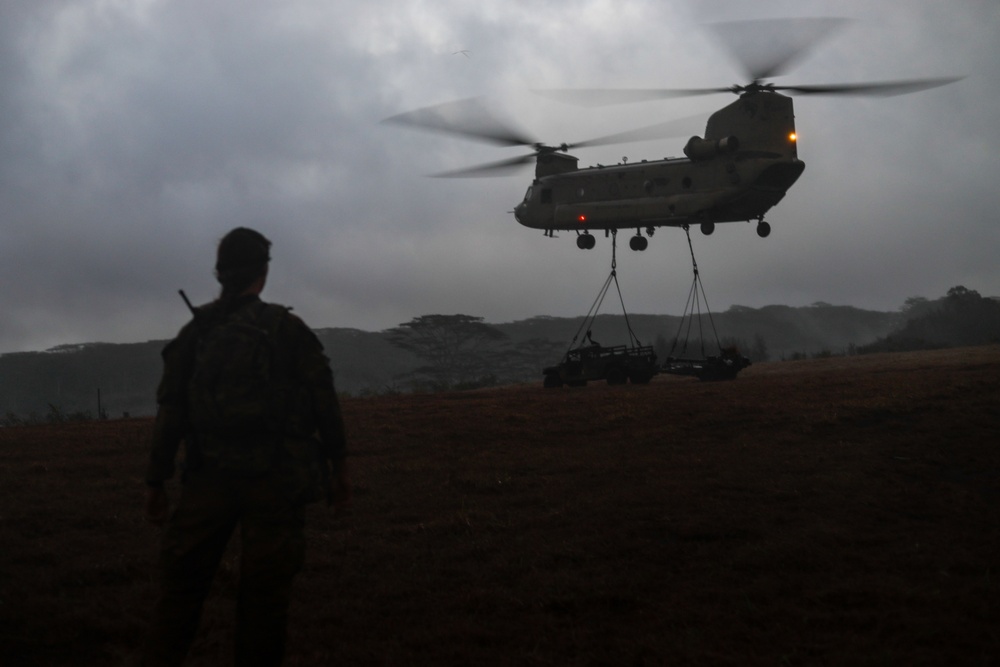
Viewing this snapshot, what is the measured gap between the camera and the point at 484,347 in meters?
59.8

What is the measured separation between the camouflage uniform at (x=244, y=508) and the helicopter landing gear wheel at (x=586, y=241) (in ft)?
66.1

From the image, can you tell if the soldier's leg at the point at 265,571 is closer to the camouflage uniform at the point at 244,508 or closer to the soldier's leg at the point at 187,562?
the camouflage uniform at the point at 244,508

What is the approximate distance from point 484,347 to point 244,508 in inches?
2222

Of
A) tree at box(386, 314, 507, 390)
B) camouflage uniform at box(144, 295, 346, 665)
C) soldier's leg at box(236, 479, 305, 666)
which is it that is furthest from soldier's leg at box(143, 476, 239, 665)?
tree at box(386, 314, 507, 390)

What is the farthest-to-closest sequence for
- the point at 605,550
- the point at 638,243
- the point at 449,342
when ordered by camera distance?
the point at 449,342
the point at 638,243
the point at 605,550

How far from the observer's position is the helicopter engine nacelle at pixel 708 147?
19359 millimetres

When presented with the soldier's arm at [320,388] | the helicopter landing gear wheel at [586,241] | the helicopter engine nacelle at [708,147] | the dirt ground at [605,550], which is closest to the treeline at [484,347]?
the helicopter landing gear wheel at [586,241]

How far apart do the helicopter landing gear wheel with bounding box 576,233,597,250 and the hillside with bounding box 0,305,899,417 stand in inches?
1444

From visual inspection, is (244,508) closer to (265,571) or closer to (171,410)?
(265,571)

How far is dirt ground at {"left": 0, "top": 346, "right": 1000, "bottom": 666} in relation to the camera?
3.99 metres

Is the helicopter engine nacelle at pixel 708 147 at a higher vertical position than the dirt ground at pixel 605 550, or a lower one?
higher

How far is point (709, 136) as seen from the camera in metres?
20.0

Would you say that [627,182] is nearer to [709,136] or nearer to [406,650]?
[709,136]

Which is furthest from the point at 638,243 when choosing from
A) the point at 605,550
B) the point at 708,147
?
the point at 605,550
